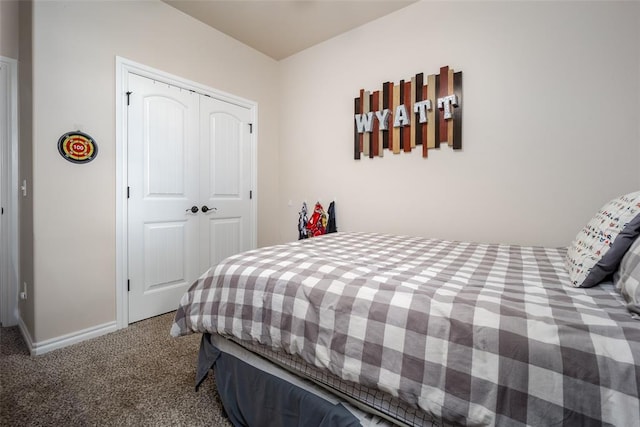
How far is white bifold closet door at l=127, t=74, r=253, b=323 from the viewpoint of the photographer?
7.87 ft

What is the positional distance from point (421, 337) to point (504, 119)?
2.05m

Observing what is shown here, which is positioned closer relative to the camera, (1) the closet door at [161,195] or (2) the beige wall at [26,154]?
(2) the beige wall at [26,154]

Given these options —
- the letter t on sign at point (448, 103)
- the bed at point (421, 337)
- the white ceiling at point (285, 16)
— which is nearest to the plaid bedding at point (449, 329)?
the bed at point (421, 337)

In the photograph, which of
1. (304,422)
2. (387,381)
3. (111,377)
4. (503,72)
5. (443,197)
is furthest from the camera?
(443,197)

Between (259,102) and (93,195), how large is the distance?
1975 mm

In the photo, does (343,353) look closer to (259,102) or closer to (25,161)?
(25,161)

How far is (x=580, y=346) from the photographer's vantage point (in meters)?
0.65

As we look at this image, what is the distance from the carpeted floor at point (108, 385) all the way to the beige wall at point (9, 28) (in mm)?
2130

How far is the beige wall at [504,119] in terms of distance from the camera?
184cm

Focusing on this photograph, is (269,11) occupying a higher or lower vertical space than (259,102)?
Result: higher

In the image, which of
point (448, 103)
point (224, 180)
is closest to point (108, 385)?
point (224, 180)

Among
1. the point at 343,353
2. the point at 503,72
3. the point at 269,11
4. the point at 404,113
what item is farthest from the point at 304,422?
the point at 269,11

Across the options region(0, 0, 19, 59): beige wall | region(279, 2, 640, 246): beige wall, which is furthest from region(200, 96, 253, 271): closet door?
region(0, 0, 19, 59): beige wall

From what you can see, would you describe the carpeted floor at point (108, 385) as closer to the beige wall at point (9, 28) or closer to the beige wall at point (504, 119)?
the beige wall at point (504, 119)
